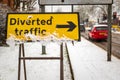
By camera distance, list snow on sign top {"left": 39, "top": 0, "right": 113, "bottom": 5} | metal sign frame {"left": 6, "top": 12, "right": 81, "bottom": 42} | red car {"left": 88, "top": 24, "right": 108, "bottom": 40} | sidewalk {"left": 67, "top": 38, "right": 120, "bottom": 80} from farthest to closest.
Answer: red car {"left": 88, "top": 24, "right": 108, "bottom": 40} → snow on sign top {"left": 39, "top": 0, "right": 113, "bottom": 5} → sidewalk {"left": 67, "top": 38, "right": 120, "bottom": 80} → metal sign frame {"left": 6, "top": 12, "right": 81, "bottom": 42}

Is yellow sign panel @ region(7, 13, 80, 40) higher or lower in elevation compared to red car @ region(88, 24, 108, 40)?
higher

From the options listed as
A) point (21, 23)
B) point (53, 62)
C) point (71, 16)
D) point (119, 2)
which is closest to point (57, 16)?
point (71, 16)

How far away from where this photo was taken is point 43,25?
26.2ft

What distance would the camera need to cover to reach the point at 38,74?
442 inches

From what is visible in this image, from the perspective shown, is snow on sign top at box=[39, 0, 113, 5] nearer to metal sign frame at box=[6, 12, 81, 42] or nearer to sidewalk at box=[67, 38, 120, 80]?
sidewalk at box=[67, 38, 120, 80]

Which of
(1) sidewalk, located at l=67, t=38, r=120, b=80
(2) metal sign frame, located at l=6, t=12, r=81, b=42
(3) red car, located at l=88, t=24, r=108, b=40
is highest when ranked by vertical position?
(2) metal sign frame, located at l=6, t=12, r=81, b=42

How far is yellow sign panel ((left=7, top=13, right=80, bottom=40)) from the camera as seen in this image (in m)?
7.78

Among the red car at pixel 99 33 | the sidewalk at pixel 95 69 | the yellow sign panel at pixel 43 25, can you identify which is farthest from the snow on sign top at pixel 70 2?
the red car at pixel 99 33

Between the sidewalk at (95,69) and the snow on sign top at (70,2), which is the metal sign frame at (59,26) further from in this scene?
the snow on sign top at (70,2)

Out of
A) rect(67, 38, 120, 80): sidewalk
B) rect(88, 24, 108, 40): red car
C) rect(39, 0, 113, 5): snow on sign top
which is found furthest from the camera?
rect(88, 24, 108, 40): red car

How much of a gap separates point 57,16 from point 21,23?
83cm

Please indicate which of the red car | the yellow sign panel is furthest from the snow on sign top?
the red car

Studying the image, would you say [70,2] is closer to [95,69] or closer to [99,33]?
[95,69]

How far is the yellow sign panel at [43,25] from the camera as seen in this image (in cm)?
778
